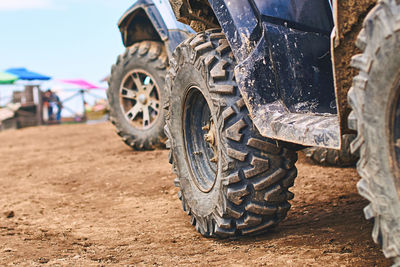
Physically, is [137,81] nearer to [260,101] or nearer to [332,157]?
[332,157]

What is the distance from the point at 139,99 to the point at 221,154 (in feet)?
15.9

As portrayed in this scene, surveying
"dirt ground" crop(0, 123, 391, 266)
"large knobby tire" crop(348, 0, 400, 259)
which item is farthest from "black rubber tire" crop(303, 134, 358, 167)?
"large knobby tire" crop(348, 0, 400, 259)

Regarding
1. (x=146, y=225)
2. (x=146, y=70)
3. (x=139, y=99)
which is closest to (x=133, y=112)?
(x=139, y=99)

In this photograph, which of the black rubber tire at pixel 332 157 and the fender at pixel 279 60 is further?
the black rubber tire at pixel 332 157

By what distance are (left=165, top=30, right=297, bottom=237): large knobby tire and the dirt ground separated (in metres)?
0.20

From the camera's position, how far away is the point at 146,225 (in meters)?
3.87

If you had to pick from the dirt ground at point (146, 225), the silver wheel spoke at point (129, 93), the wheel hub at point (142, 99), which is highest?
the silver wheel spoke at point (129, 93)

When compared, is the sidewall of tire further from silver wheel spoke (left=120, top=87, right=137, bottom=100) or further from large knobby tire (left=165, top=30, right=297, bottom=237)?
silver wheel spoke (left=120, top=87, right=137, bottom=100)

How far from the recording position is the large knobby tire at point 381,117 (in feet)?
5.68

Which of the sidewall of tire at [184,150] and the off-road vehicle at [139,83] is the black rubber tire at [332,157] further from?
the off-road vehicle at [139,83]

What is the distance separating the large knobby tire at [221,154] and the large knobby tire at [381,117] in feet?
3.31

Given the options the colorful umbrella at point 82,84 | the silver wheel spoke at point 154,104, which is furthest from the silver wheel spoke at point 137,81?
the colorful umbrella at point 82,84

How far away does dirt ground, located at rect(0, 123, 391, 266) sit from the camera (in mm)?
2875

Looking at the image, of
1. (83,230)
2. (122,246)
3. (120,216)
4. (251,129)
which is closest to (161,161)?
(120,216)
